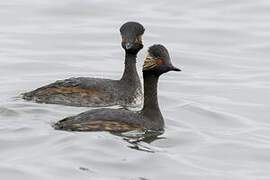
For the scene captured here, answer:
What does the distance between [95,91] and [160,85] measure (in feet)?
9.73

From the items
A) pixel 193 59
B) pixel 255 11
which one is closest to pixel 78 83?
pixel 193 59

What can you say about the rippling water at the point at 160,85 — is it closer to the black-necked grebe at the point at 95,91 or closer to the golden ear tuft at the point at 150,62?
the black-necked grebe at the point at 95,91

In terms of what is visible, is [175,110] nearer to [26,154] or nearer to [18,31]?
[26,154]

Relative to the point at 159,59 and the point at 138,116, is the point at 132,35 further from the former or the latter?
the point at 138,116

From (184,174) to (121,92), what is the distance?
5.46 metres

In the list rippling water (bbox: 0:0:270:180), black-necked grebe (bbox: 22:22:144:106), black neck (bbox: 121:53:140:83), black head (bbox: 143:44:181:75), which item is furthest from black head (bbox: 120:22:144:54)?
black head (bbox: 143:44:181:75)

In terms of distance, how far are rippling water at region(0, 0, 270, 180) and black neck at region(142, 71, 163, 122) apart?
0.41 meters

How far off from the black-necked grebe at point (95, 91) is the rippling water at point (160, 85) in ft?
1.13

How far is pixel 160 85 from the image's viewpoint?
22328mm

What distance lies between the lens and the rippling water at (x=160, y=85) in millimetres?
15219

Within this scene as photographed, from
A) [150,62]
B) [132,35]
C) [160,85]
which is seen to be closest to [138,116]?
[150,62]

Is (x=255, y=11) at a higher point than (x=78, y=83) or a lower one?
higher

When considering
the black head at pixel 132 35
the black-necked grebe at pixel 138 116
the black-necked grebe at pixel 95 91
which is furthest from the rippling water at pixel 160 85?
the black head at pixel 132 35

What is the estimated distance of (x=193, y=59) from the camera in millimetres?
25312
